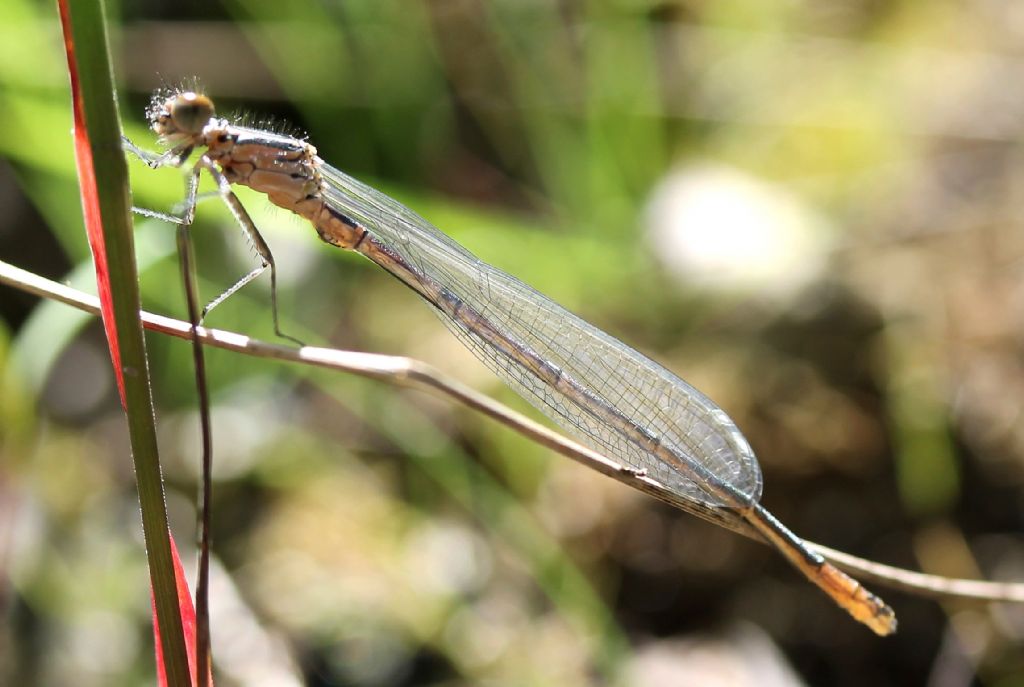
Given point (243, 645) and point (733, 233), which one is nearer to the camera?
point (243, 645)

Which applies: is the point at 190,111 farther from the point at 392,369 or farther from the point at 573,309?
the point at 573,309

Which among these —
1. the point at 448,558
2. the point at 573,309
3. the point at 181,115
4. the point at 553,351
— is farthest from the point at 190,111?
the point at 573,309

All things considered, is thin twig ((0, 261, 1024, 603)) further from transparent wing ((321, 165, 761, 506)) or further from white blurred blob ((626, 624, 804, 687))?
white blurred blob ((626, 624, 804, 687))

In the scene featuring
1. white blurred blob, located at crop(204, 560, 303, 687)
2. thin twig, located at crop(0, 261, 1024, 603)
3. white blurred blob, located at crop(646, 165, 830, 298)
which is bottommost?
white blurred blob, located at crop(204, 560, 303, 687)

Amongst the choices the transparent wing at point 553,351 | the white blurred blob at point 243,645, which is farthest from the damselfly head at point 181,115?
the white blurred blob at point 243,645

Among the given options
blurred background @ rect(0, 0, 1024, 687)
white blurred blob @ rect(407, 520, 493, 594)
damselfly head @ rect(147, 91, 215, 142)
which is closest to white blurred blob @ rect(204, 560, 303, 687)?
blurred background @ rect(0, 0, 1024, 687)

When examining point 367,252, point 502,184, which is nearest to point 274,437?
point 367,252

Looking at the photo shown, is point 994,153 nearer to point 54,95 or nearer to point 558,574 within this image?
point 558,574
